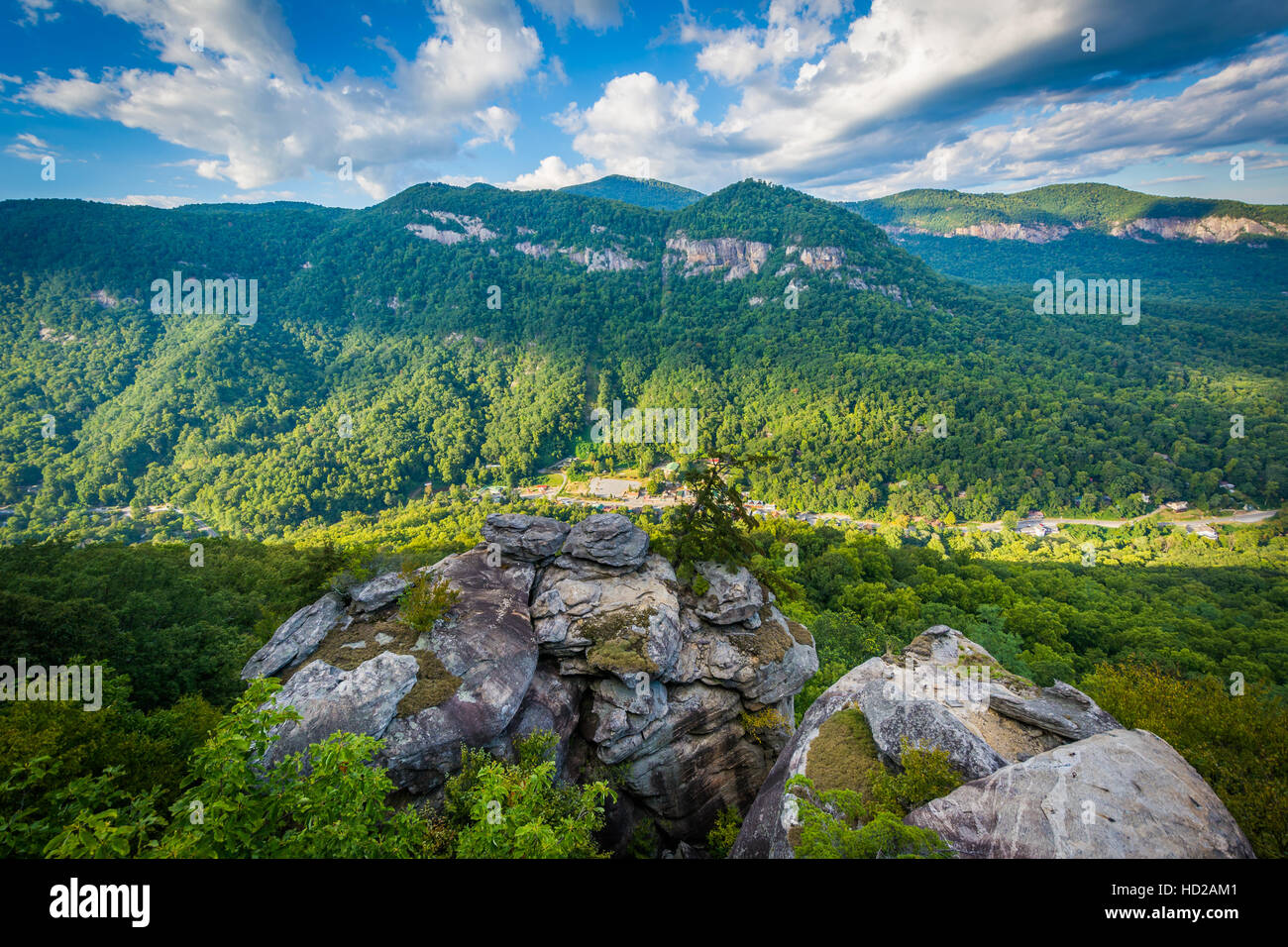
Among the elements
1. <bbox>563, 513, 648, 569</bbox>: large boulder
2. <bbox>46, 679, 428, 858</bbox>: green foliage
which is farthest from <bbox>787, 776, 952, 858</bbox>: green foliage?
<bbox>563, 513, 648, 569</bbox>: large boulder

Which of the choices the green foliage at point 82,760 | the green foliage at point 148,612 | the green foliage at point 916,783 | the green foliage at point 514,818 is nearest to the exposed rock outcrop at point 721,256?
the green foliage at point 148,612

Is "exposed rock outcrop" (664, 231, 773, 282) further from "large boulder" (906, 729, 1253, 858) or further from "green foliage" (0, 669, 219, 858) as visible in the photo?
→ "green foliage" (0, 669, 219, 858)

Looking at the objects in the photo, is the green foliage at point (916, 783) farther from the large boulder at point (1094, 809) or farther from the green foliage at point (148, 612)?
the green foliage at point (148, 612)

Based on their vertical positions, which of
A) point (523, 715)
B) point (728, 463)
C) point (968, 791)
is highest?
point (728, 463)

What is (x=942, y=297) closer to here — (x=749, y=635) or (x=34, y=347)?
(x=749, y=635)

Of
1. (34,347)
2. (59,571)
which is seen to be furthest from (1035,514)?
(34,347)
